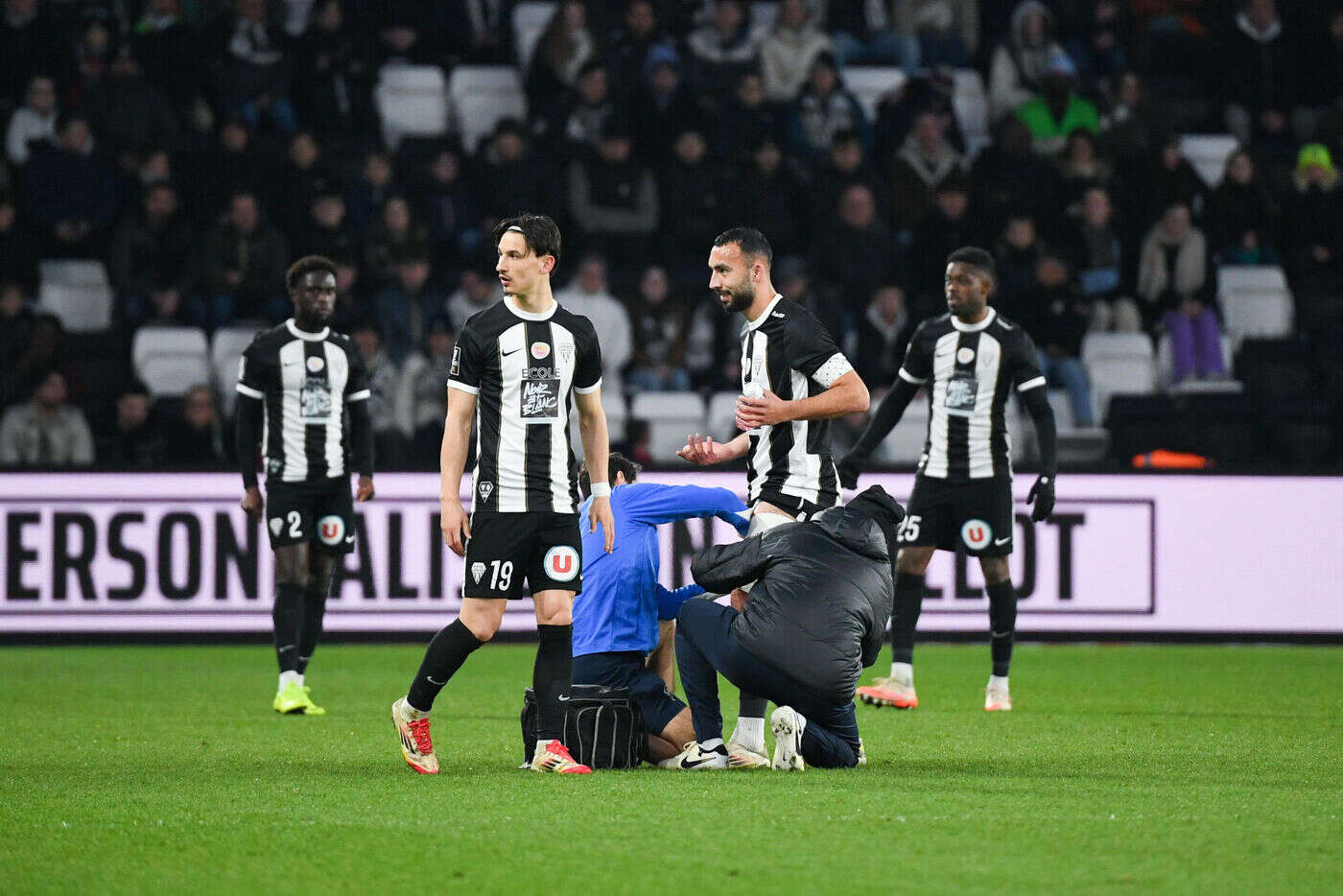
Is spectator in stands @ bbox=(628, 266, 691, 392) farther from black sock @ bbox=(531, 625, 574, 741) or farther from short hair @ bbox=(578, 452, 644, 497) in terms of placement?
black sock @ bbox=(531, 625, 574, 741)

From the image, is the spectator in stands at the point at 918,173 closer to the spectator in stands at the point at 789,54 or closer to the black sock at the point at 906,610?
the spectator in stands at the point at 789,54

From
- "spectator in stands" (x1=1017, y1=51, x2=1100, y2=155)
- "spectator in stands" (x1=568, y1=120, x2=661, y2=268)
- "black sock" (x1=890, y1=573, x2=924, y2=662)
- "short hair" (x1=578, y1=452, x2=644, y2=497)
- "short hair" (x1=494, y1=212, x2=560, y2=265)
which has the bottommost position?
"black sock" (x1=890, y1=573, x2=924, y2=662)

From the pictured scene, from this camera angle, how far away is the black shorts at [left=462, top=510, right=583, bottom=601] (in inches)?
256

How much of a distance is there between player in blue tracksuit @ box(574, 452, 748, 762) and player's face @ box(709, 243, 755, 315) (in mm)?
734

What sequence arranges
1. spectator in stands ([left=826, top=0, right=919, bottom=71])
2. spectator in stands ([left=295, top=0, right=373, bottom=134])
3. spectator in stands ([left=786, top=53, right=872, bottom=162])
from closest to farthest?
1. spectator in stands ([left=295, top=0, right=373, bottom=134])
2. spectator in stands ([left=786, top=53, right=872, bottom=162])
3. spectator in stands ([left=826, top=0, right=919, bottom=71])

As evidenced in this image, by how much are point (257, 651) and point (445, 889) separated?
816 cm

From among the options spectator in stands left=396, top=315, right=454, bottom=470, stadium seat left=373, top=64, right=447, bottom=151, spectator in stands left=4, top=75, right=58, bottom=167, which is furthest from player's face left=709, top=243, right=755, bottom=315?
stadium seat left=373, top=64, right=447, bottom=151

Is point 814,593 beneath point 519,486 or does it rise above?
beneath

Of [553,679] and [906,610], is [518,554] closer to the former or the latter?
[553,679]

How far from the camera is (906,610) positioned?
30.8 ft

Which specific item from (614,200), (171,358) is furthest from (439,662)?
(614,200)

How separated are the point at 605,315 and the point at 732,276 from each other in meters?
7.90

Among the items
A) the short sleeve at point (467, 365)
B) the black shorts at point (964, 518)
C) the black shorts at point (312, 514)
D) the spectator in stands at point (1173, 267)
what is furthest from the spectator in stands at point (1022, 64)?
the short sleeve at point (467, 365)

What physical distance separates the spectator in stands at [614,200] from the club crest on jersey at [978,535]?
716 cm
